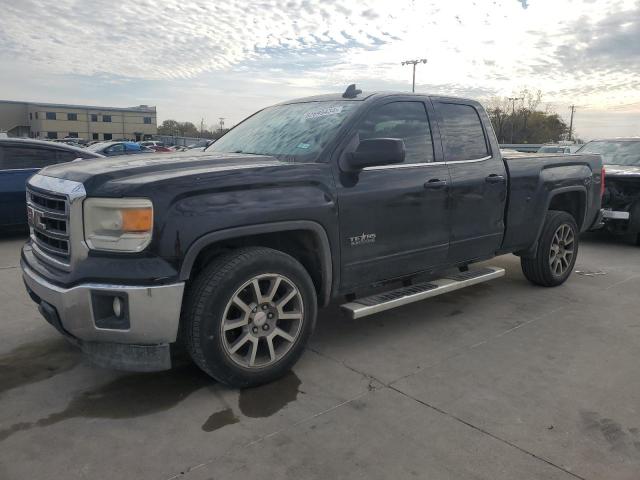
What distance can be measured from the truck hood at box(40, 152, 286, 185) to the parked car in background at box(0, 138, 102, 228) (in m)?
4.96

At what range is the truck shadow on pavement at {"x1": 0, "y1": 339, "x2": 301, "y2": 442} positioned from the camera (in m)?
3.05

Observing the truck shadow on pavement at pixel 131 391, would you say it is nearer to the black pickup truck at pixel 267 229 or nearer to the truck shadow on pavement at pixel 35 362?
the truck shadow on pavement at pixel 35 362

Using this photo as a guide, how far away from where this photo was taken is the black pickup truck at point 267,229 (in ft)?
9.61

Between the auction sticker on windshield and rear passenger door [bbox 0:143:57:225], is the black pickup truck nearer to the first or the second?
the auction sticker on windshield

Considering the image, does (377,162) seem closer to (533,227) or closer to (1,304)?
(533,227)

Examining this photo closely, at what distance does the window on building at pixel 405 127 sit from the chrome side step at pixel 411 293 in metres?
1.05

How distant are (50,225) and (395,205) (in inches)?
92.1

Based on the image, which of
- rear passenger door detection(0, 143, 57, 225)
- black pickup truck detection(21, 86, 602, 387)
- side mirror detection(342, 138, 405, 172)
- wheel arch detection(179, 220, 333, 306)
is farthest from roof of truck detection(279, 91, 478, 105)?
rear passenger door detection(0, 143, 57, 225)

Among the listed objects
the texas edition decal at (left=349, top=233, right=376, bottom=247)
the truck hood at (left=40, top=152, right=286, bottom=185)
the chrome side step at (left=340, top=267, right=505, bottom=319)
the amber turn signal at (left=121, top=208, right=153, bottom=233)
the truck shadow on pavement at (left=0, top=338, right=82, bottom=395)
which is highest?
the truck hood at (left=40, top=152, right=286, bottom=185)

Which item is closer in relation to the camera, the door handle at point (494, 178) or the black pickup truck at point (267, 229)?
the black pickup truck at point (267, 229)

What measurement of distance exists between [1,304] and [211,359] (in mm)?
2980

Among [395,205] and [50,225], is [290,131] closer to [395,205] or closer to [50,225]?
[395,205]

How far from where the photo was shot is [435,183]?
4242 millimetres

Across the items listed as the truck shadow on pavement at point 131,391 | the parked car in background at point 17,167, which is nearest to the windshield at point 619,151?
the truck shadow on pavement at point 131,391
